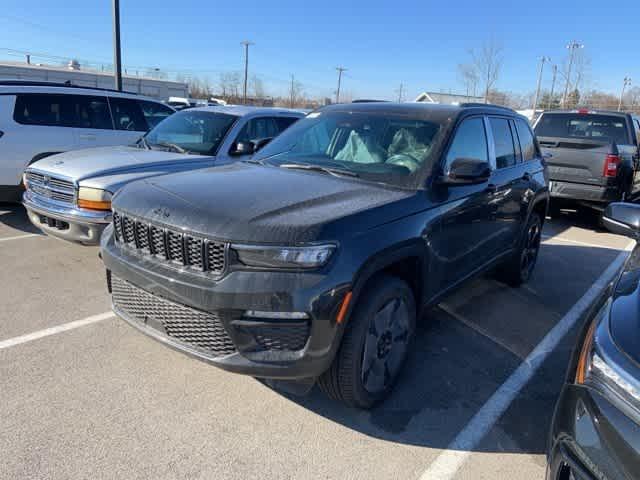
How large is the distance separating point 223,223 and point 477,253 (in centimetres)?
234

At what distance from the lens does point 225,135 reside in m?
6.06

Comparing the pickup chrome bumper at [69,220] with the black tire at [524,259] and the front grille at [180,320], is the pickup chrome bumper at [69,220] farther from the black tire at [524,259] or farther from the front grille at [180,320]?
the black tire at [524,259]

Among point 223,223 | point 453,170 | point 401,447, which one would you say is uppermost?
point 453,170

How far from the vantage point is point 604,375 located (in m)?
1.77

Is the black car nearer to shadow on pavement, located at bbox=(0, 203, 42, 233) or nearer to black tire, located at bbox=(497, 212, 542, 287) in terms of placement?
black tire, located at bbox=(497, 212, 542, 287)

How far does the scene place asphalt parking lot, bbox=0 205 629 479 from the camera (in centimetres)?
246

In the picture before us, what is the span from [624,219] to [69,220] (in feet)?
15.1

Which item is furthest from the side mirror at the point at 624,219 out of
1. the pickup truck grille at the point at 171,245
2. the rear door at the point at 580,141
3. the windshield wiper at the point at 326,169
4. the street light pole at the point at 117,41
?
the street light pole at the point at 117,41

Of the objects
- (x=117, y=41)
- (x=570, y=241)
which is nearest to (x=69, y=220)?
(x=570, y=241)

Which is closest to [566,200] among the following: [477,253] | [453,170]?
[477,253]

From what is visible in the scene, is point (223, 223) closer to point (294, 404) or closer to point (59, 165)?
point (294, 404)

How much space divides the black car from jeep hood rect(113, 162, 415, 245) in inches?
47.3

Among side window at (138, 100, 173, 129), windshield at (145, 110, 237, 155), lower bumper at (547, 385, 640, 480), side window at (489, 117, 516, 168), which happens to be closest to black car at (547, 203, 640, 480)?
lower bumper at (547, 385, 640, 480)

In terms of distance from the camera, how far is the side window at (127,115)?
7.61 metres
